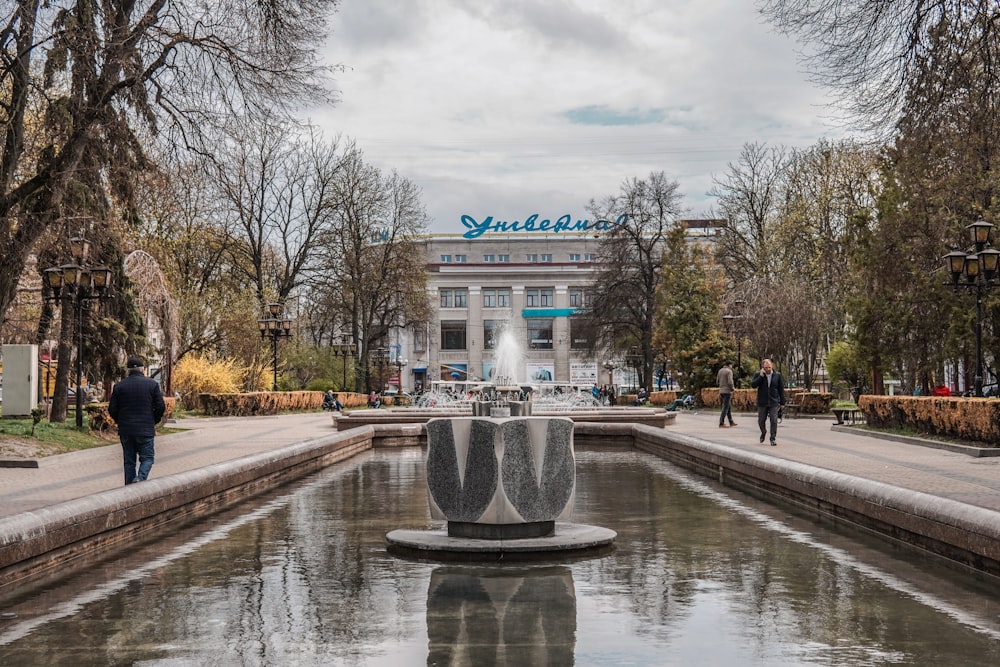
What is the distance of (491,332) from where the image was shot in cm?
10906

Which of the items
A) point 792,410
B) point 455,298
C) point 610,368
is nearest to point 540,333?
point 455,298

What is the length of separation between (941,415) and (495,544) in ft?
54.8

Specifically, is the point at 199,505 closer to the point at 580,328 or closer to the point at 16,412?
the point at 16,412

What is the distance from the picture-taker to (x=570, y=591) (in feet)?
26.6

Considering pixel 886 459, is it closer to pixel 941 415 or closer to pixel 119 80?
pixel 941 415

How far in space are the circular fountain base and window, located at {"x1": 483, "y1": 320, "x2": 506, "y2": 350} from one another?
97855 millimetres

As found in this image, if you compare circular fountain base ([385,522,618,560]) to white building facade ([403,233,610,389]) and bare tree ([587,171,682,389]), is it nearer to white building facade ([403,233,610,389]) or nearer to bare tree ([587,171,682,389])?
bare tree ([587,171,682,389])

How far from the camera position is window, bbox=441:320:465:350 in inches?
4311

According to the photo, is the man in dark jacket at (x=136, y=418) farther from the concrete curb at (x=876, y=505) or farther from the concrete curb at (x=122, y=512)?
the concrete curb at (x=876, y=505)

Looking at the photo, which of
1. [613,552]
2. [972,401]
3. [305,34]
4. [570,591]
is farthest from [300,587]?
[972,401]

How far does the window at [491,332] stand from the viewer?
108 m

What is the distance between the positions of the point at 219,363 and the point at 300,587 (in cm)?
3828

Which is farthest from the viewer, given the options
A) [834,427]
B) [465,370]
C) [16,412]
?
[465,370]

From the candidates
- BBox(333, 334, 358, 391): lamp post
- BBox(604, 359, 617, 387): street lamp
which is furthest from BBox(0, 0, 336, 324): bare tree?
BBox(604, 359, 617, 387): street lamp
